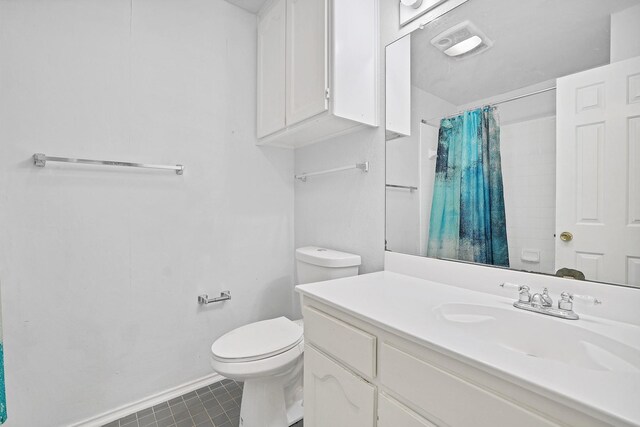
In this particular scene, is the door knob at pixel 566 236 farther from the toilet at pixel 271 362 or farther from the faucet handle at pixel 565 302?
the toilet at pixel 271 362

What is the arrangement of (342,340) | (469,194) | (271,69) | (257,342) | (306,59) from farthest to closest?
(271,69), (306,59), (257,342), (469,194), (342,340)

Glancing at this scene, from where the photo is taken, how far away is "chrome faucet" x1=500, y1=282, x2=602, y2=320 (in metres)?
0.82

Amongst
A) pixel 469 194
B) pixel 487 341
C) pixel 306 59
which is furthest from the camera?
pixel 306 59

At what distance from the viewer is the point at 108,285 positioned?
149 cm

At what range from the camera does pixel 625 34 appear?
0.82 metres

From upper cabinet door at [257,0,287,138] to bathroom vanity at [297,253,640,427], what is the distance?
3.81ft

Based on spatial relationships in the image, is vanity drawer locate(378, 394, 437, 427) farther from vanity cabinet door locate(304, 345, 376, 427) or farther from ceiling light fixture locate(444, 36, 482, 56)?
ceiling light fixture locate(444, 36, 482, 56)

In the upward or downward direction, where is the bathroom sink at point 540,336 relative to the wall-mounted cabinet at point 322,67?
downward

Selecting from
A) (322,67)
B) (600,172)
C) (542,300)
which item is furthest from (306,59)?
(542,300)

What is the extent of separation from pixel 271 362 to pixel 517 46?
161 centimetres

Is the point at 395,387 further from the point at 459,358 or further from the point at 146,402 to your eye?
the point at 146,402

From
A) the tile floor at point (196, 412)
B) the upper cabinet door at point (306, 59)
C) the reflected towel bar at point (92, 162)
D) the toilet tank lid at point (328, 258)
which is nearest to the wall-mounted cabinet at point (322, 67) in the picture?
the upper cabinet door at point (306, 59)

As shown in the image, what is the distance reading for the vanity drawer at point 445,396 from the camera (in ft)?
1.83

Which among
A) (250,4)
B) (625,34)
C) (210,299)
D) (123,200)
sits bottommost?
(210,299)
